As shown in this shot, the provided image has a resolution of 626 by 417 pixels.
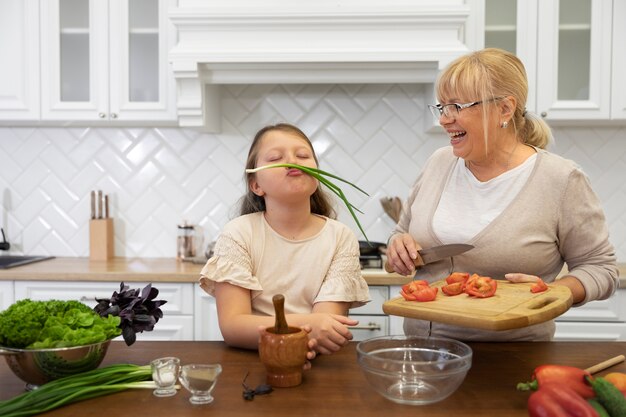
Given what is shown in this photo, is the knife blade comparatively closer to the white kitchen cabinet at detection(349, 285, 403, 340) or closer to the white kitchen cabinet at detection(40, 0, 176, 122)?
the white kitchen cabinet at detection(349, 285, 403, 340)

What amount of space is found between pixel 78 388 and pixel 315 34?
2.05 meters

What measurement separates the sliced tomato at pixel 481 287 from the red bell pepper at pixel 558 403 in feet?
1.15

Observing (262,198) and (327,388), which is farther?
(262,198)

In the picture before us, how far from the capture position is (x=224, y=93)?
341 cm

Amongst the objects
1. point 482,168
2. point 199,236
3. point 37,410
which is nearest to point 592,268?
point 482,168

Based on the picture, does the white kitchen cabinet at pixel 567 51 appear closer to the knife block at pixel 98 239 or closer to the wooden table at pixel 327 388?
the wooden table at pixel 327 388

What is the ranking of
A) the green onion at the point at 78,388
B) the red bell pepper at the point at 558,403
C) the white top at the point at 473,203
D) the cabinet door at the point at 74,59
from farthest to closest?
the cabinet door at the point at 74,59 → the white top at the point at 473,203 → the green onion at the point at 78,388 → the red bell pepper at the point at 558,403

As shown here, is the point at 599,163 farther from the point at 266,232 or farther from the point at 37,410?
the point at 37,410

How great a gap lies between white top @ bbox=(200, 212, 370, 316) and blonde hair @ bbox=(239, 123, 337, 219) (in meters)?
0.09

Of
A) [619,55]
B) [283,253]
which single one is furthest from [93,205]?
[619,55]

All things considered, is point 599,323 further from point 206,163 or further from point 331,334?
point 206,163

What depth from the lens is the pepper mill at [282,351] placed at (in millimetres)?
1277

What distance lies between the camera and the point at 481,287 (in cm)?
145

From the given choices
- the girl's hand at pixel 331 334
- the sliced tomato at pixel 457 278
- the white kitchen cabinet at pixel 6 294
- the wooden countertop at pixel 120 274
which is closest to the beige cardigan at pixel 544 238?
the sliced tomato at pixel 457 278
